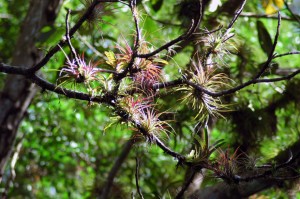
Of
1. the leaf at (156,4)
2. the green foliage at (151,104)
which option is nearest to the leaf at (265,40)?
the green foliage at (151,104)

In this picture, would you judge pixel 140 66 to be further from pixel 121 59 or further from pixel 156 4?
pixel 156 4

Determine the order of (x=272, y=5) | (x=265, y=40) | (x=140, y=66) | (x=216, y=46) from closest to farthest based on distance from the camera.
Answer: (x=140, y=66)
(x=216, y=46)
(x=265, y=40)
(x=272, y=5)

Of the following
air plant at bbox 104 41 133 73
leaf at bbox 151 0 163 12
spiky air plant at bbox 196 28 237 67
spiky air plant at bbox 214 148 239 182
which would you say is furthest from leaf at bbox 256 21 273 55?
air plant at bbox 104 41 133 73

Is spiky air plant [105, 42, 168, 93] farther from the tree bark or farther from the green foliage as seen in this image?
the tree bark

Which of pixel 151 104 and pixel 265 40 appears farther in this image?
pixel 265 40

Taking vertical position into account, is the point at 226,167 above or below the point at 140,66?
below

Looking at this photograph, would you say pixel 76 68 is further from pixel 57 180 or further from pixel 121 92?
pixel 57 180

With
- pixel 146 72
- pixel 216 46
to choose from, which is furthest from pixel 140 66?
pixel 216 46

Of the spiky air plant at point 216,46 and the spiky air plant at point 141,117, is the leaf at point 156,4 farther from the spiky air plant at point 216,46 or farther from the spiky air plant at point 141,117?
the spiky air plant at point 141,117

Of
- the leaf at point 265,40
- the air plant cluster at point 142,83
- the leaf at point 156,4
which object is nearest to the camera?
the air plant cluster at point 142,83

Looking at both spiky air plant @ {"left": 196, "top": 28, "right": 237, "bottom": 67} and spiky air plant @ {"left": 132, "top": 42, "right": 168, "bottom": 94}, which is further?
spiky air plant @ {"left": 196, "top": 28, "right": 237, "bottom": 67}
